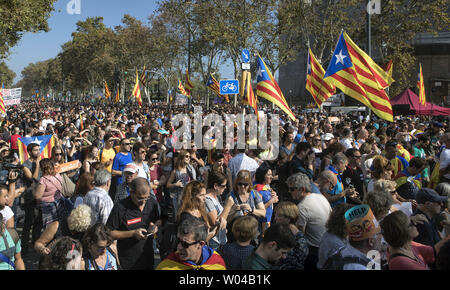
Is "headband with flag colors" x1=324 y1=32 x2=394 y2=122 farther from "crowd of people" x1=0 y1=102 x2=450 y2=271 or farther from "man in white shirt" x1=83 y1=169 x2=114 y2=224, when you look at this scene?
"man in white shirt" x1=83 y1=169 x2=114 y2=224

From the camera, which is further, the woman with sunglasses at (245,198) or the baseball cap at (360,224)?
the woman with sunglasses at (245,198)

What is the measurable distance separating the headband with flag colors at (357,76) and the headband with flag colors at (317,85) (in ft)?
3.59

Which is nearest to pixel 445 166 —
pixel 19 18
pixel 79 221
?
pixel 79 221

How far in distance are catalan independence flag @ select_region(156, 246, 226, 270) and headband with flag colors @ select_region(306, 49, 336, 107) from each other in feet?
25.3

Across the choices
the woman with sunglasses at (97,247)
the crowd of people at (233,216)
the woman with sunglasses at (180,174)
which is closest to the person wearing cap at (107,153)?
the crowd of people at (233,216)

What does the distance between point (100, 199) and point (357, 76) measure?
6.12 m

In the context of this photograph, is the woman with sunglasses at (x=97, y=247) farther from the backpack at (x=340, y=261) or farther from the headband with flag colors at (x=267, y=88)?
the headband with flag colors at (x=267, y=88)

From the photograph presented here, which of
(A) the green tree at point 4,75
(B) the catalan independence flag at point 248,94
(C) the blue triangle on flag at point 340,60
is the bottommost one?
(B) the catalan independence flag at point 248,94

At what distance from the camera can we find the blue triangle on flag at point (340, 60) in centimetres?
887

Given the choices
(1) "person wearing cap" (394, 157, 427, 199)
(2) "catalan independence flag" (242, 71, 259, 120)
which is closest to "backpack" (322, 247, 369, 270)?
(1) "person wearing cap" (394, 157, 427, 199)

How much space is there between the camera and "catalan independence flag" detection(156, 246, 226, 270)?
9.68 ft

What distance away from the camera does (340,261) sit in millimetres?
2965
